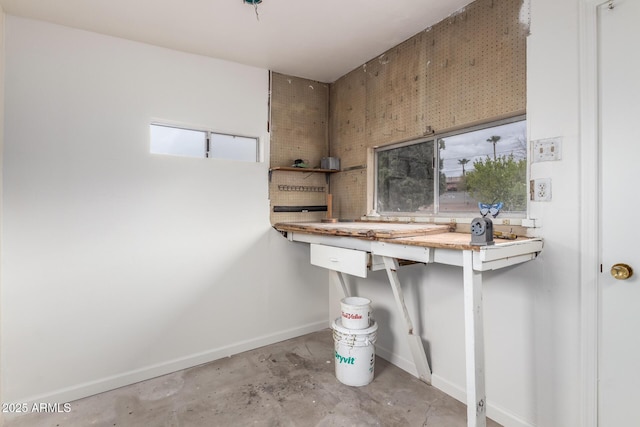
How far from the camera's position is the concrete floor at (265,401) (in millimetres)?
1864

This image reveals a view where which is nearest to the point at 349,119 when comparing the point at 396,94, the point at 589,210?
the point at 396,94

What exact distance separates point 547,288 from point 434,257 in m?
0.61

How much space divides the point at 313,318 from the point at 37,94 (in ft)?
9.03

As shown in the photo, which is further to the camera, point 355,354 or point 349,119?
point 349,119

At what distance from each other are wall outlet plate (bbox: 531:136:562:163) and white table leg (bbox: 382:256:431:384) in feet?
3.06

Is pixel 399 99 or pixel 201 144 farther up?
pixel 399 99

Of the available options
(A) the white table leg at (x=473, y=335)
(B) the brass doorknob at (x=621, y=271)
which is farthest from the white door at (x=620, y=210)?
(A) the white table leg at (x=473, y=335)

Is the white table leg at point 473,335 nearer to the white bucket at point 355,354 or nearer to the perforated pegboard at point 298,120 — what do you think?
the white bucket at point 355,354

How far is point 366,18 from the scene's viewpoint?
2.10 meters

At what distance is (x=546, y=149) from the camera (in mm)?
1615

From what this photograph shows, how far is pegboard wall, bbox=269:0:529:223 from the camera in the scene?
181 centimetres

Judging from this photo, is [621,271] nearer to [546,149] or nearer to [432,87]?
[546,149]

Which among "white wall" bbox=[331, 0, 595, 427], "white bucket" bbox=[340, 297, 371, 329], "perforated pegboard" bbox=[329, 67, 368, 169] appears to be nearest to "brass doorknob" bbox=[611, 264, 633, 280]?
"white wall" bbox=[331, 0, 595, 427]

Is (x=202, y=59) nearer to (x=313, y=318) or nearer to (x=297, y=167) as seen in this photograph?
(x=297, y=167)
